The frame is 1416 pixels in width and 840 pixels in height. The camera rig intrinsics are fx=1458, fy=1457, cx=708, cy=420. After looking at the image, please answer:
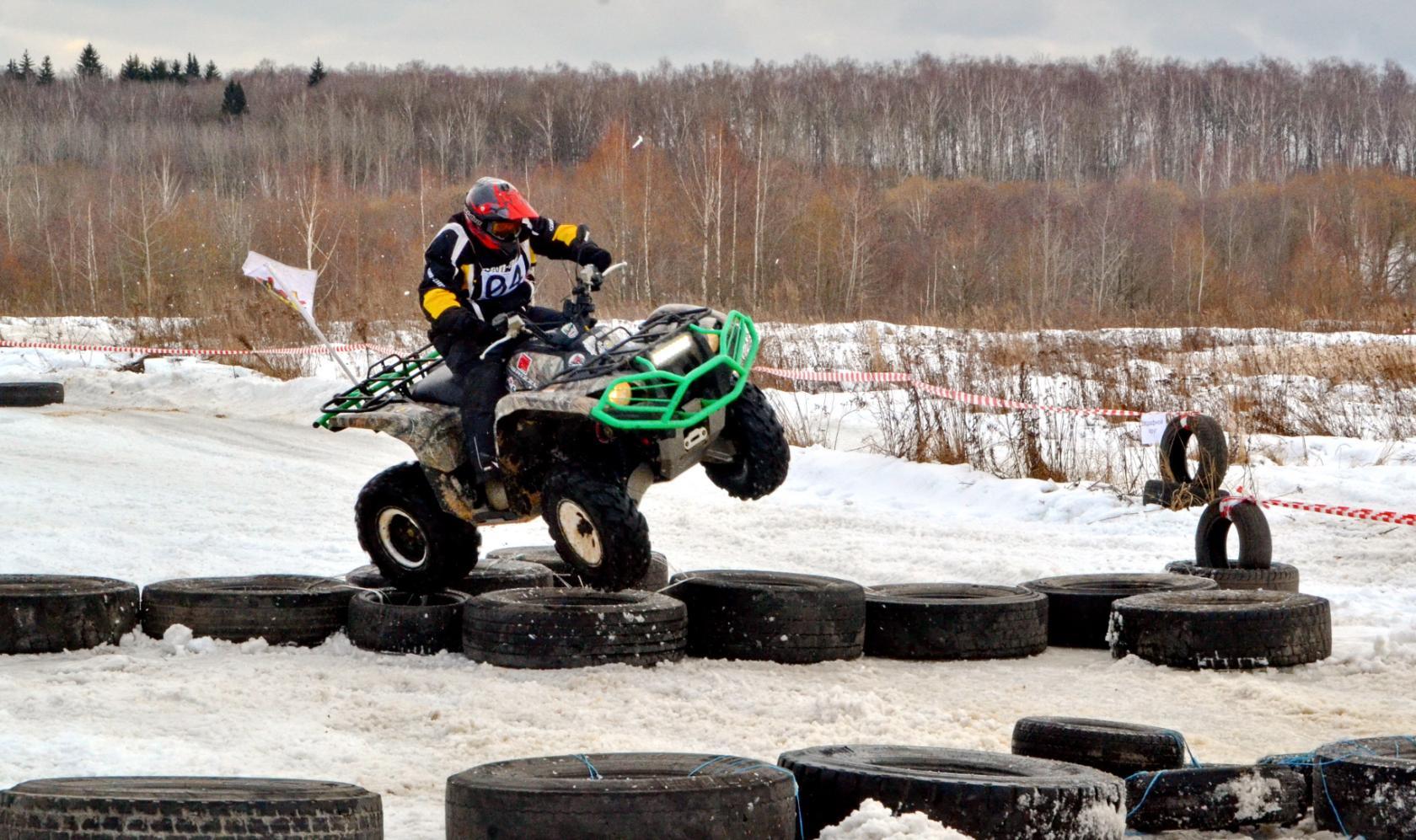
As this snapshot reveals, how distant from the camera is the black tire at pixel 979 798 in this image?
14.0 feet

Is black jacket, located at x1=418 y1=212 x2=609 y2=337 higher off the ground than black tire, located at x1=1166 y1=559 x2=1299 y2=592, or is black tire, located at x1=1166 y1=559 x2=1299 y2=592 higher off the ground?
black jacket, located at x1=418 y1=212 x2=609 y2=337

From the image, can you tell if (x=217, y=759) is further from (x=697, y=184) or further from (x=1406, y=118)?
(x=1406, y=118)

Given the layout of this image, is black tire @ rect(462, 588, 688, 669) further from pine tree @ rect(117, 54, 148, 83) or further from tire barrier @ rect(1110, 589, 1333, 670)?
pine tree @ rect(117, 54, 148, 83)

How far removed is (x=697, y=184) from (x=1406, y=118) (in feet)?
190

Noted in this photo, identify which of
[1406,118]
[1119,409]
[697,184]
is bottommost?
[1119,409]

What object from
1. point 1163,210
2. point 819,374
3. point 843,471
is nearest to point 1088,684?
point 843,471

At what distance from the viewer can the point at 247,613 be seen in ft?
25.9

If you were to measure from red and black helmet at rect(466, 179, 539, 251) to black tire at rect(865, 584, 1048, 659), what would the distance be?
284 cm

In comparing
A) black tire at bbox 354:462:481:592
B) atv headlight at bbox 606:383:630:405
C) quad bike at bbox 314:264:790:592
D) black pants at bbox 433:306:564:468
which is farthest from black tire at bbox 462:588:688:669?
atv headlight at bbox 606:383:630:405

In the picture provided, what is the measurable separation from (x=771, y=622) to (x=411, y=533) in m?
2.15

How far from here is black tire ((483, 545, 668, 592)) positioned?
898 centimetres

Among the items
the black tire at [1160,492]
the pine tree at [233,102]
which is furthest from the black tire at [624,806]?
the pine tree at [233,102]

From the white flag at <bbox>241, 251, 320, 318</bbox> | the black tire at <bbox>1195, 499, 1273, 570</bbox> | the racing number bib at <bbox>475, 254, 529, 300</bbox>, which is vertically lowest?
the black tire at <bbox>1195, 499, 1273, 570</bbox>

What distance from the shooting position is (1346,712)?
675cm
